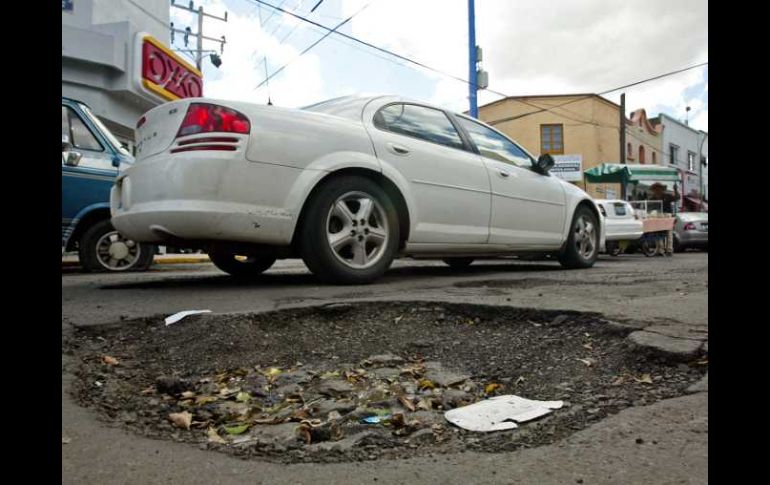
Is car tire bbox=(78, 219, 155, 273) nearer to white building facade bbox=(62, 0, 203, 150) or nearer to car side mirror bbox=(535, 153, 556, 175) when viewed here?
car side mirror bbox=(535, 153, 556, 175)

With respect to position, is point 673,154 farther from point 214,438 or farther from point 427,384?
point 214,438

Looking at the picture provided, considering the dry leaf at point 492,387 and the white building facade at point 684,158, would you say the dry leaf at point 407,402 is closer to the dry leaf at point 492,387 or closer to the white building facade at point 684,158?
the dry leaf at point 492,387

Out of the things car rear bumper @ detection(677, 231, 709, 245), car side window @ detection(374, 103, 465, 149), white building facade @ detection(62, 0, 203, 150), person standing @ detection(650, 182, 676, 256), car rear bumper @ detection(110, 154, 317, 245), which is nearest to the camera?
car rear bumper @ detection(110, 154, 317, 245)

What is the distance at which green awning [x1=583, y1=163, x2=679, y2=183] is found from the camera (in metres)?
16.9

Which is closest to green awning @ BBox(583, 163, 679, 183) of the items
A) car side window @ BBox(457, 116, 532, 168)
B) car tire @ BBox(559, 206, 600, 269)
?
car tire @ BBox(559, 206, 600, 269)

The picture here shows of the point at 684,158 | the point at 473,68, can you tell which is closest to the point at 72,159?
the point at 473,68

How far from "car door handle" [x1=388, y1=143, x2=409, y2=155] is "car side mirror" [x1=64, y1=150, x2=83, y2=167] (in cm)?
355

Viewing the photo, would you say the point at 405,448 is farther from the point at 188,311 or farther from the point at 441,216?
the point at 441,216

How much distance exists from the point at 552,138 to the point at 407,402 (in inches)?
1133

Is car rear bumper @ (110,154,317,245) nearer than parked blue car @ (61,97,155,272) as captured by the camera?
Yes

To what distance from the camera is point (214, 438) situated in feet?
5.24

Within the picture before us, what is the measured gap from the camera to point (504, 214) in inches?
197

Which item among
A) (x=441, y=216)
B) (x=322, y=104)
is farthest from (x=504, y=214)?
(x=322, y=104)
